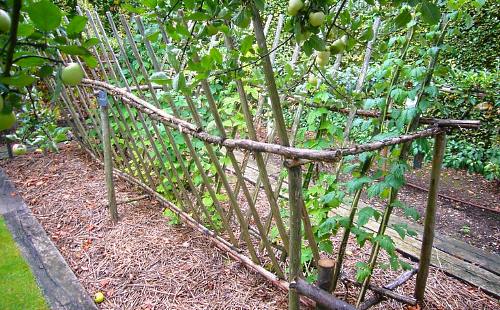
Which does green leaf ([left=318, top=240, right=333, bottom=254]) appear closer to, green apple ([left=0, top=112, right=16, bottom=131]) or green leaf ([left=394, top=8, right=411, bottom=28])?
green leaf ([left=394, top=8, right=411, bottom=28])

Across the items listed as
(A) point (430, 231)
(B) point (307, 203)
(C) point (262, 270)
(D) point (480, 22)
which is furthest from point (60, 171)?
(D) point (480, 22)

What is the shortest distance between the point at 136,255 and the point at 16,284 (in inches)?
29.1

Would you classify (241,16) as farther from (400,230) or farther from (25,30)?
(400,230)

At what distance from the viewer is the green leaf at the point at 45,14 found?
520 millimetres

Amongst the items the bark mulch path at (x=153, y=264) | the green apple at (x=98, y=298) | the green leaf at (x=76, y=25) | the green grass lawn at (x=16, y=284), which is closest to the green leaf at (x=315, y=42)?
the green leaf at (x=76, y=25)

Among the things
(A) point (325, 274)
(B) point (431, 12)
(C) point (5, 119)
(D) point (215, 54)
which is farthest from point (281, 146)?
(C) point (5, 119)

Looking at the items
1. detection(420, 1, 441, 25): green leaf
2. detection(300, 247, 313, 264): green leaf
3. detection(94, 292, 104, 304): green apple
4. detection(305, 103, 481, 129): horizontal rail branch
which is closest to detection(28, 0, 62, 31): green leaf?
detection(420, 1, 441, 25): green leaf

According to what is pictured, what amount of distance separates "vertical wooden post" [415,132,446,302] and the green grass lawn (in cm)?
214

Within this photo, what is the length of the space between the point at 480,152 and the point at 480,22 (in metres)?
1.79

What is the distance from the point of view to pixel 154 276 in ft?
7.55

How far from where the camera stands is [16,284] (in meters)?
2.17

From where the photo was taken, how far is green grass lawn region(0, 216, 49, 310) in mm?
2027

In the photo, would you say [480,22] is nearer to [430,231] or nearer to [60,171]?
[430,231]

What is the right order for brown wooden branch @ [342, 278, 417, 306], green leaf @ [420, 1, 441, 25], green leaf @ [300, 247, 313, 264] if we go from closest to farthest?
green leaf @ [420, 1, 441, 25]
brown wooden branch @ [342, 278, 417, 306]
green leaf @ [300, 247, 313, 264]
